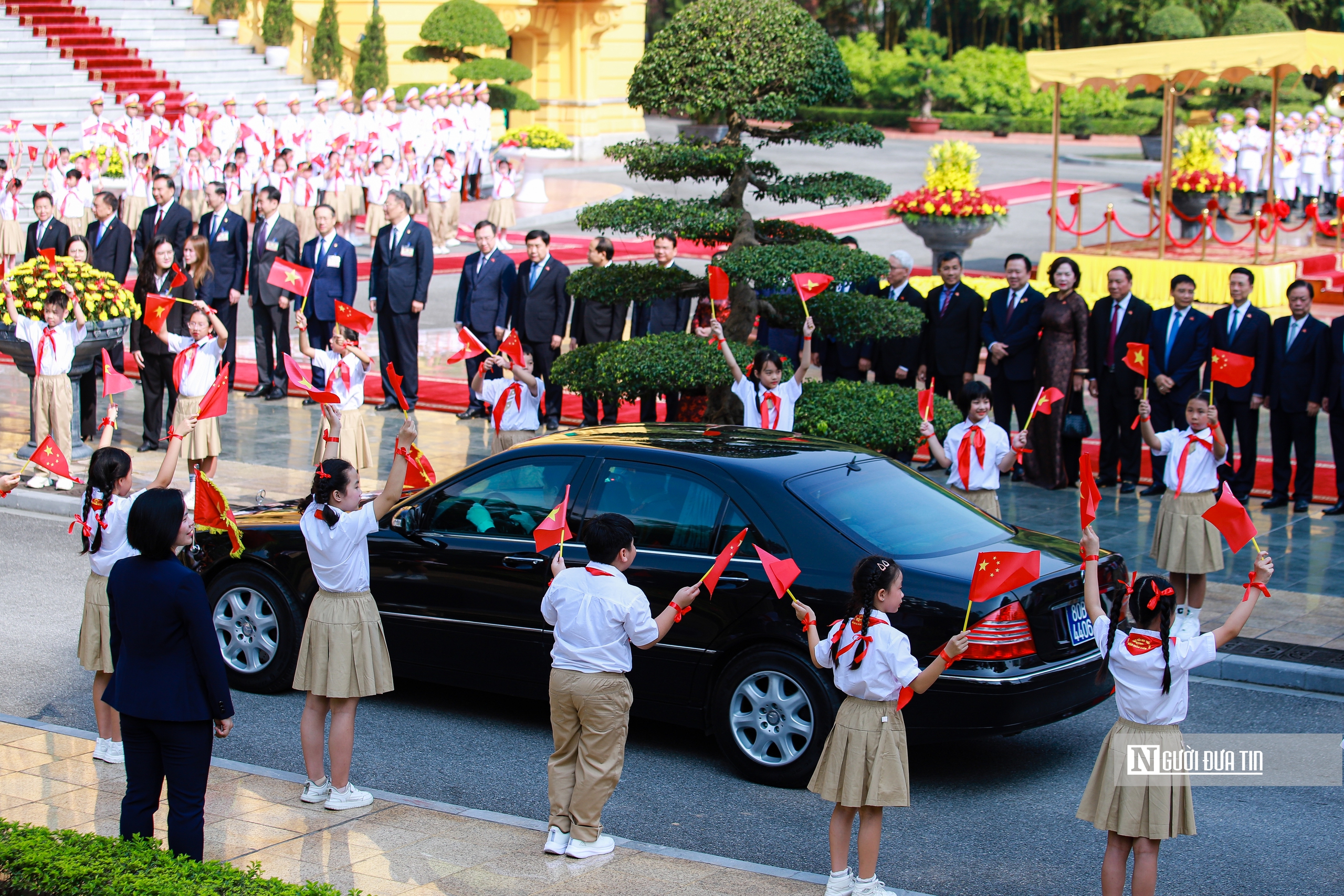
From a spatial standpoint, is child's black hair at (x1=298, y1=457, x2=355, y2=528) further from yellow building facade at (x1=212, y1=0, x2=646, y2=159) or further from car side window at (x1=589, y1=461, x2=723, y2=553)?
yellow building facade at (x1=212, y1=0, x2=646, y2=159)

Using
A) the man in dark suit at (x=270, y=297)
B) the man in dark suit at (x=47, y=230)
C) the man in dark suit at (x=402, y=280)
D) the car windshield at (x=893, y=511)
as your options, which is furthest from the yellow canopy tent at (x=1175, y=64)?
the car windshield at (x=893, y=511)

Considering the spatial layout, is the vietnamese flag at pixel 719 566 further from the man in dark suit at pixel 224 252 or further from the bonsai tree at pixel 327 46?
the bonsai tree at pixel 327 46

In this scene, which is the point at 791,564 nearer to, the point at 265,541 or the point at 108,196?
the point at 265,541

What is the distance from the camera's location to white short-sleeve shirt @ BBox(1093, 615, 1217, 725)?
17.8 ft

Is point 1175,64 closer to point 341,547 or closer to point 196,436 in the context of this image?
point 196,436

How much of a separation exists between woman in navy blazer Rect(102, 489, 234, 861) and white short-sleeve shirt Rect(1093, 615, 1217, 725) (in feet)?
10.8

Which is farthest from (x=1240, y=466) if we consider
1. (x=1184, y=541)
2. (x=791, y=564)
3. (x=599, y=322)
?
(x=791, y=564)

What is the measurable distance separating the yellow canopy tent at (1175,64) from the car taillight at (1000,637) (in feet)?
45.7

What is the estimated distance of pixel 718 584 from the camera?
23.5ft

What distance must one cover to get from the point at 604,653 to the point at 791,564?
83 cm

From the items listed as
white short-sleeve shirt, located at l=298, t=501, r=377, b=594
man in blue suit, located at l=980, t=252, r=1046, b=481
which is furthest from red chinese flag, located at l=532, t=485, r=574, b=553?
man in blue suit, located at l=980, t=252, r=1046, b=481

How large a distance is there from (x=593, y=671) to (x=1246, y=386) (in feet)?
25.9

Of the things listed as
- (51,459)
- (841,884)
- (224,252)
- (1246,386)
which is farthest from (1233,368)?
(224,252)

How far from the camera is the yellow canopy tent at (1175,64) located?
19.2 meters
